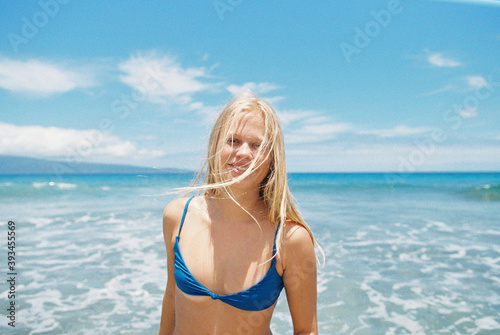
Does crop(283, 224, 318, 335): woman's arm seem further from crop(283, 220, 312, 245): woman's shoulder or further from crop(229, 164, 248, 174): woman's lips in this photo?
crop(229, 164, 248, 174): woman's lips

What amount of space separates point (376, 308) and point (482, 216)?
417 inches

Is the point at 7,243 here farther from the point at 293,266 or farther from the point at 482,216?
the point at 482,216

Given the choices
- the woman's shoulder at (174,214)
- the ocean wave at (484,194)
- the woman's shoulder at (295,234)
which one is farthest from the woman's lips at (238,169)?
the ocean wave at (484,194)

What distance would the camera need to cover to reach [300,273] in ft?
5.70

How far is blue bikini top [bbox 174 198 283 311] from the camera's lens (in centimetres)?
173

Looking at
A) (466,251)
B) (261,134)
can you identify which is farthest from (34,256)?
(466,251)

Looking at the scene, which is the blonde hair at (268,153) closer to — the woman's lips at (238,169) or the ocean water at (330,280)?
the woman's lips at (238,169)

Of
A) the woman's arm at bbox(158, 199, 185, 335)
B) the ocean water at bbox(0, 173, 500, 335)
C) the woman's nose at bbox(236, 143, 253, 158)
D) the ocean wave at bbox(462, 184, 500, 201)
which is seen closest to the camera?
the woman's nose at bbox(236, 143, 253, 158)

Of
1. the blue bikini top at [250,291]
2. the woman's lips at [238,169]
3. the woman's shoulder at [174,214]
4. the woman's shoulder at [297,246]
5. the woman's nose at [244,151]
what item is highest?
the woman's nose at [244,151]

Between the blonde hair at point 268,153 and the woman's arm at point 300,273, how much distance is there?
5cm

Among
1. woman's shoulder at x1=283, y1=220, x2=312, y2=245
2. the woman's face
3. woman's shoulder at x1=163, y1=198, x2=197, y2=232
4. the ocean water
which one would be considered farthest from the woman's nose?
the ocean water

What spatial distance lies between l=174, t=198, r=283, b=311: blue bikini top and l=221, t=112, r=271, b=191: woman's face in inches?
15.3

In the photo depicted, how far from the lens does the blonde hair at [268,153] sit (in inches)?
68.6

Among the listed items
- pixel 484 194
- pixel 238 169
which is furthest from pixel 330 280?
pixel 484 194
